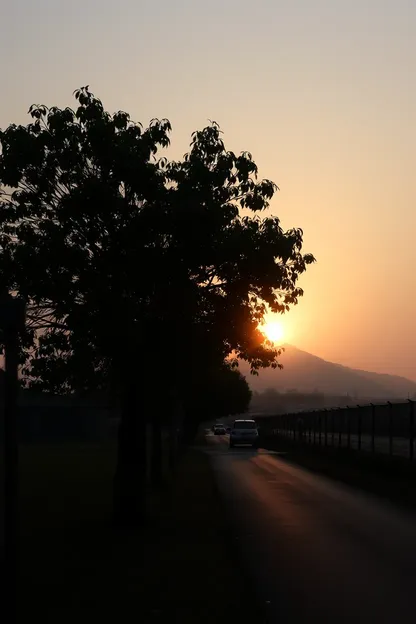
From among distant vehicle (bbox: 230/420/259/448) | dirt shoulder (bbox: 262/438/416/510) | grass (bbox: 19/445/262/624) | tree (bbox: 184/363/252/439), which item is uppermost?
tree (bbox: 184/363/252/439)

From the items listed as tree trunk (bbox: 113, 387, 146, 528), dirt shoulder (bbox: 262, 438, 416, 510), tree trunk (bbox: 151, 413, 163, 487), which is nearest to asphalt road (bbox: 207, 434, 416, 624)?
dirt shoulder (bbox: 262, 438, 416, 510)

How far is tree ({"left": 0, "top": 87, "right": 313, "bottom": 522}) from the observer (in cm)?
1656

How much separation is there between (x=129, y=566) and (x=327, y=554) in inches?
110

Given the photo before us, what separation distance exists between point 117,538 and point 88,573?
12.1 feet

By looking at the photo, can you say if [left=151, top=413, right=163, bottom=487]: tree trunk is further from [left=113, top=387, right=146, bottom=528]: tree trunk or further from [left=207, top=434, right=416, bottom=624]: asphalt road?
[left=113, top=387, right=146, bottom=528]: tree trunk

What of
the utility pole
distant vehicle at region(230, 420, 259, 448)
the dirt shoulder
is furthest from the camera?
distant vehicle at region(230, 420, 259, 448)

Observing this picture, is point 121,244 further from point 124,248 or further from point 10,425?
point 10,425

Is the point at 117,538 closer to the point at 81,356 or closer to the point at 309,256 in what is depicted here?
the point at 81,356

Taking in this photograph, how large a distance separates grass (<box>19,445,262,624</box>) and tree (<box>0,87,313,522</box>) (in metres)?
1.55

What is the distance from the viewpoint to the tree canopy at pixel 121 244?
16.6 metres

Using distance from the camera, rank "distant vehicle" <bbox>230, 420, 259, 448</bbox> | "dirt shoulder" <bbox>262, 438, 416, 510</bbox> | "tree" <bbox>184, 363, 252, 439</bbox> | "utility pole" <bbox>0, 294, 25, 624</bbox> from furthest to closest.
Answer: "tree" <bbox>184, 363, 252, 439</bbox> < "distant vehicle" <bbox>230, 420, 259, 448</bbox> < "dirt shoulder" <bbox>262, 438, 416, 510</bbox> < "utility pole" <bbox>0, 294, 25, 624</bbox>

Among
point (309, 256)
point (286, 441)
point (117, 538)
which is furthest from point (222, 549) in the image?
point (286, 441)

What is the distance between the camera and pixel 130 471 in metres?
18.1

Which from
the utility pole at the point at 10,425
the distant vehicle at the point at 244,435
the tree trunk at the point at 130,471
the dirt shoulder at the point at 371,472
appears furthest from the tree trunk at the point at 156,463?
the distant vehicle at the point at 244,435
